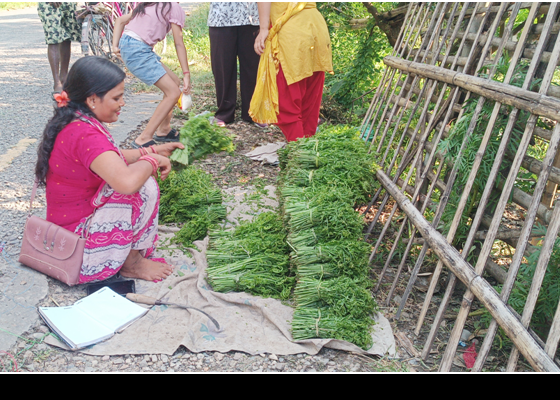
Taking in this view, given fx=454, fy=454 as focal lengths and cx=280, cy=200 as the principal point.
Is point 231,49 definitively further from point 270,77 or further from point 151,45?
point 270,77

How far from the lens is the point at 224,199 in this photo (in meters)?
4.13

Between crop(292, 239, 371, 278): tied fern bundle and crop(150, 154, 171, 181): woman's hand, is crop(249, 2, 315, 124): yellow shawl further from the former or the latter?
crop(292, 239, 371, 278): tied fern bundle

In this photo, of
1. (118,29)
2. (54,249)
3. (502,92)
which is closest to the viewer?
(502,92)

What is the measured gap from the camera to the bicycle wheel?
309 inches

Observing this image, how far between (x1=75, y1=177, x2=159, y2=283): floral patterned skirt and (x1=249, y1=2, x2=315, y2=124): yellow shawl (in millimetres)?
1950

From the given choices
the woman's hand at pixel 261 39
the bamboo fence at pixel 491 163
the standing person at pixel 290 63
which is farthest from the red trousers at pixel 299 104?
the bamboo fence at pixel 491 163

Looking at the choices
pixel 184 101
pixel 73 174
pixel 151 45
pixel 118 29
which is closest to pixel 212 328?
pixel 73 174

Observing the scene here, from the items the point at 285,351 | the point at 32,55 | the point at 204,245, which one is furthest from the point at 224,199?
the point at 32,55

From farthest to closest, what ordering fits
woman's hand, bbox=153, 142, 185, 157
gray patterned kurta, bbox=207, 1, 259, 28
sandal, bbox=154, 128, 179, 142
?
gray patterned kurta, bbox=207, 1, 259, 28
sandal, bbox=154, 128, 179, 142
woman's hand, bbox=153, 142, 185, 157

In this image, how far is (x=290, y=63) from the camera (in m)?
4.29

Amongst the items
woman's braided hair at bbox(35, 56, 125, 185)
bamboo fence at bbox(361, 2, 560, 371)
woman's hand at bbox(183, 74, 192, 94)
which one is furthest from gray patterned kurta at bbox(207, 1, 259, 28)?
woman's braided hair at bbox(35, 56, 125, 185)

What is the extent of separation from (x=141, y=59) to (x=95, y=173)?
2414mm

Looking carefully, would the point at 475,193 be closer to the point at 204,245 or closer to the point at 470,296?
the point at 470,296

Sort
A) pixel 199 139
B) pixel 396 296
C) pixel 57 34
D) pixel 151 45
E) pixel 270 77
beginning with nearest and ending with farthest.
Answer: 1. pixel 396 296
2. pixel 199 139
3. pixel 270 77
4. pixel 151 45
5. pixel 57 34
